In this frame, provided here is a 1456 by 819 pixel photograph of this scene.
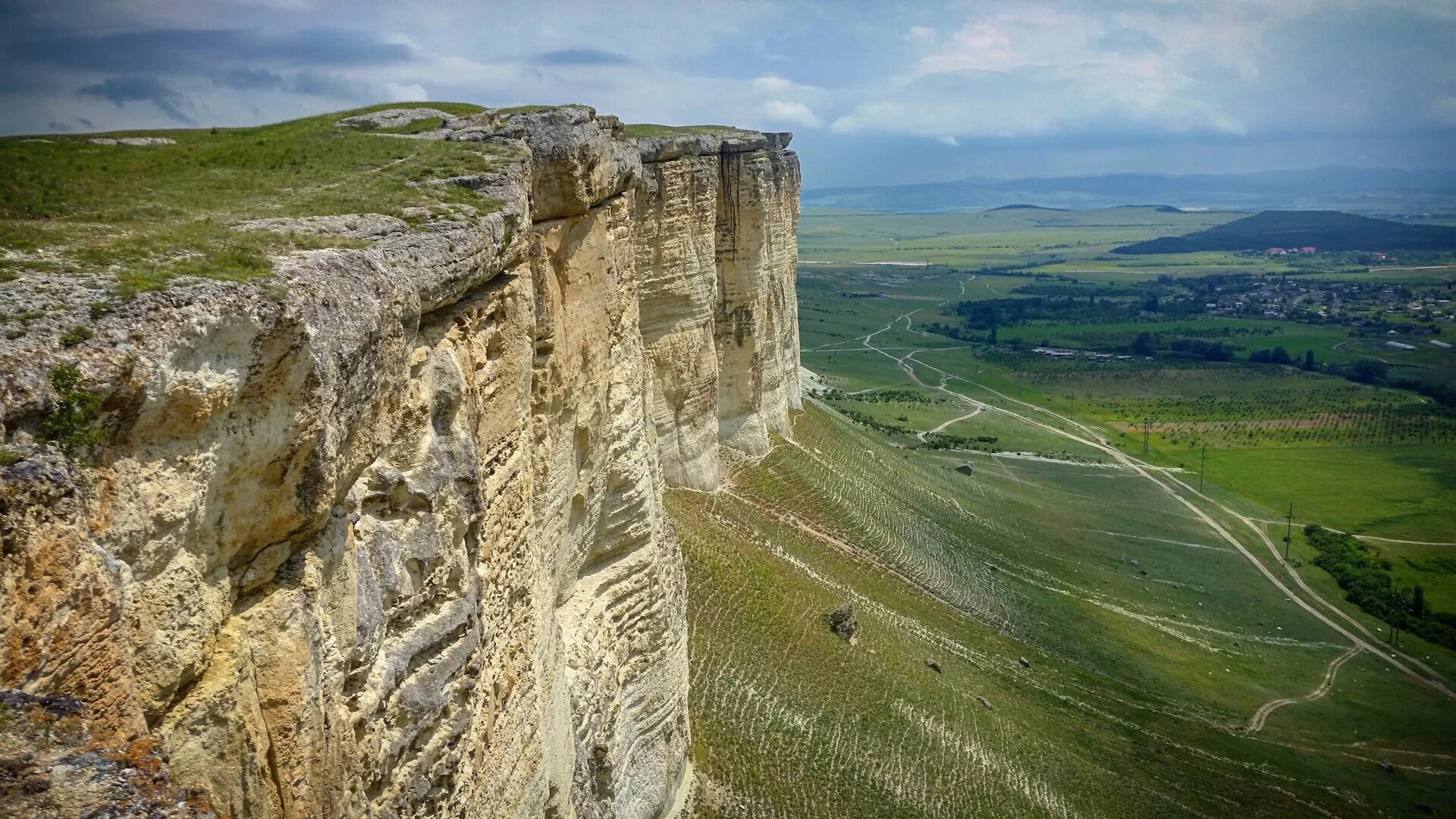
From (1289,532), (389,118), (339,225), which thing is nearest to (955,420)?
(1289,532)

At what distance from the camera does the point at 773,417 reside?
126 ft

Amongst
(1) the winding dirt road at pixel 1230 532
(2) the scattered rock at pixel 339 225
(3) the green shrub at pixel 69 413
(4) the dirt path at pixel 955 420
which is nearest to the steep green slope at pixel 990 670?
(1) the winding dirt road at pixel 1230 532

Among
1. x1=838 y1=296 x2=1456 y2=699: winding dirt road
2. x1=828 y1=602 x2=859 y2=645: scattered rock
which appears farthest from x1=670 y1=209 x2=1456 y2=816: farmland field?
x1=828 y1=602 x2=859 y2=645: scattered rock

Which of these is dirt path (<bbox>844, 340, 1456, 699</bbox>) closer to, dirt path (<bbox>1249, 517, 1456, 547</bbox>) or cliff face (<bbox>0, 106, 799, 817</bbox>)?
dirt path (<bbox>1249, 517, 1456, 547</bbox>)

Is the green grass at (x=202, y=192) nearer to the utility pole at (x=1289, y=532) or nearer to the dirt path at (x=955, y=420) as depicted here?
the utility pole at (x=1289, y=532)

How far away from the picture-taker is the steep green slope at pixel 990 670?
71.4ft

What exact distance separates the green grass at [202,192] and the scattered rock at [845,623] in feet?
57.0

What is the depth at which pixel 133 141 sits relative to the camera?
12.0 m

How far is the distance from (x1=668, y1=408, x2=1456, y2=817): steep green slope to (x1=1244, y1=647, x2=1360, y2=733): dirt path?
0.23 metres

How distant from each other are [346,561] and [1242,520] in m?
59.2

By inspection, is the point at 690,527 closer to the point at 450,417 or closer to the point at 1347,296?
the point at 450,417

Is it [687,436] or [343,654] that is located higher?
[343,654]

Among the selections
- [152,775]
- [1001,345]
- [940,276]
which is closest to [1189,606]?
[152,775]

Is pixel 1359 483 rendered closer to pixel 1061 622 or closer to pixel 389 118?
pixel 1061 622
